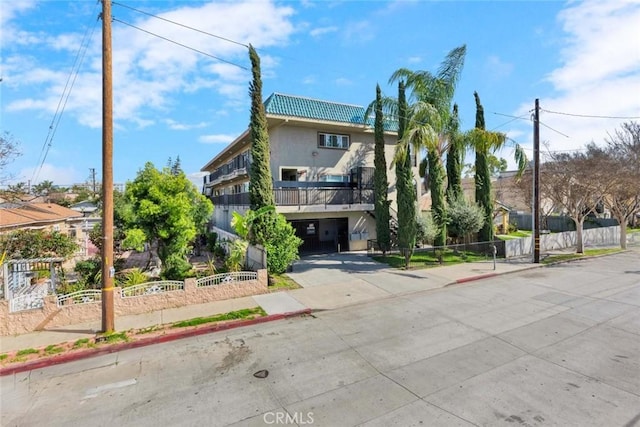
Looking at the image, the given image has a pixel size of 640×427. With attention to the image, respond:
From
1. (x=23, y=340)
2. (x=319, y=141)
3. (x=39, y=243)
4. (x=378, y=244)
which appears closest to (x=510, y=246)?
(x=378, y=244)

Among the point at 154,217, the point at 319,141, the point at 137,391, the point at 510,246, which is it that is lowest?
the point at 137,391

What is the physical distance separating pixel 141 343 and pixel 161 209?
470 centimetres

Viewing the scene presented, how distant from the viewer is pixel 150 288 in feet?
31.7

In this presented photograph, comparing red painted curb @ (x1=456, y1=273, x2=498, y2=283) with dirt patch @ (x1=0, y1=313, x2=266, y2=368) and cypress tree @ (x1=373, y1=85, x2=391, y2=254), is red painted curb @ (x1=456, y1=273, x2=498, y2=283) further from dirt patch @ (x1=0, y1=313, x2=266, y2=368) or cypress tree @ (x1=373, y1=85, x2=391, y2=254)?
dirt patch @ (x1=0, y1=313, x2=266, y2=368)

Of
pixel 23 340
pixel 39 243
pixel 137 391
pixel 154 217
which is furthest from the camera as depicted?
pixel 39 243

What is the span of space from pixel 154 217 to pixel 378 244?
11561mm

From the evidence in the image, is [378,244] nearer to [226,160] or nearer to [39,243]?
[39,243]

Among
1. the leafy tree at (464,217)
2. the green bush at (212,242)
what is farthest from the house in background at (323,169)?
the leafy tree at (464,217)

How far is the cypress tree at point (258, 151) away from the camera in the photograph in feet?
43.8

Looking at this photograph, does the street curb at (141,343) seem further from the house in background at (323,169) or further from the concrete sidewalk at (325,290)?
the house in background at (323,169)

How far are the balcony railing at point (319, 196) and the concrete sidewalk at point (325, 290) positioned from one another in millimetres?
3242

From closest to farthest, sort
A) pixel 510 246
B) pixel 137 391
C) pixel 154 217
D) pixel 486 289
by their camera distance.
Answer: pixel 137 391 → pixel 154 217 → pixel 486 289 → pixel 510 246

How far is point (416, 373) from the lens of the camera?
18.8ft

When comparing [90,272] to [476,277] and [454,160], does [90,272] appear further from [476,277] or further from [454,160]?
[454,160]
